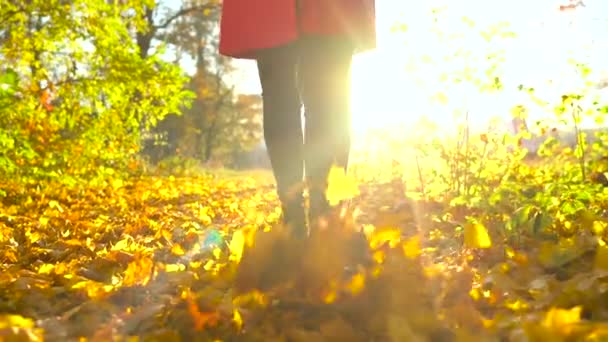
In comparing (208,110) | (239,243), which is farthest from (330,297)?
(208,110)

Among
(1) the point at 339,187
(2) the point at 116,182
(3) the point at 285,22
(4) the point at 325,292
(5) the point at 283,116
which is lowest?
(2) the point at 116,182

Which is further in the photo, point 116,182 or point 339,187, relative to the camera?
point 116,182

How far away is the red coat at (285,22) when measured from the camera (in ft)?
6.92

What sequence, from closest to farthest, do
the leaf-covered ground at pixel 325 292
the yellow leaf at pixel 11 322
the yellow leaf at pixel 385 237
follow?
1. the yellow leaf at pixel 11 322
2. the leaf-covered ground at pixel 325 292
3. the yellow leaf at pixel 385 237

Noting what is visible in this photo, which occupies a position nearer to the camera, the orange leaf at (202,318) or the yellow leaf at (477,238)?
the orange leaf at (202,318)

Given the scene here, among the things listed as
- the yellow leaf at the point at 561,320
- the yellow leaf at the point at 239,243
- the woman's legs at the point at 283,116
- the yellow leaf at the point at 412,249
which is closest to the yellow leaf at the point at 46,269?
the yellow leaf at the point at 239,243

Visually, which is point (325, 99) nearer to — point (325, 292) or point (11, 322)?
point (325, 292)

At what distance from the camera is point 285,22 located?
212 cm

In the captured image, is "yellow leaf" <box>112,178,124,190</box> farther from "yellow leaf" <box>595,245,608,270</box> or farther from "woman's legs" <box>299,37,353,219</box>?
"yellow leaf" <box>595,245,608,270</box>


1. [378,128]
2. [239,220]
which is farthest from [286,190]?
[378,128]

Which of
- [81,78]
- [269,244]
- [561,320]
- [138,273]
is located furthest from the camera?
[81,78]

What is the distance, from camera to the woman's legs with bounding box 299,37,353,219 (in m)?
2.19

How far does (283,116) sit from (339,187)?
0.49 metres

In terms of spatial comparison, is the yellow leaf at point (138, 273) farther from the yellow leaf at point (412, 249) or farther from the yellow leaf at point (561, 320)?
the yellow leaf at point (561, 320)
